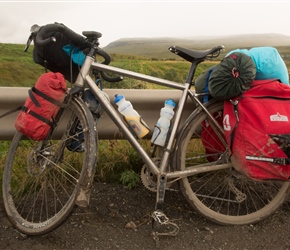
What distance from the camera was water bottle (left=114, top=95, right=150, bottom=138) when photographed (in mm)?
3045

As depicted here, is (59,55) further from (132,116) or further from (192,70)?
(192,70)

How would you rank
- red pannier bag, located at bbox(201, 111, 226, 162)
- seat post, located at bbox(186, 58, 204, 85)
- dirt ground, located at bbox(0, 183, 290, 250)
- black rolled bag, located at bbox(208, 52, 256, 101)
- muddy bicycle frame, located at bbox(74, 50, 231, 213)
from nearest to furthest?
dirt ground, located at bbox(0, 183, 290, 250) < black rolled bag, located at bbox(208, 52, 256, 101) < muddy bicycle frame, located at bbox(74, 50, 231, 213) < seat post, located at bbox(186, 58, 204, 85) < red pannier bag, located at bbox(201, 111, 226, 162)

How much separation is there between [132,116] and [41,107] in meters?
0.71

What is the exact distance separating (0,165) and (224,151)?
2.06 m

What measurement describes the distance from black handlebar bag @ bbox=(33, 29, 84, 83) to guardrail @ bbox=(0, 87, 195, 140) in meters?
0.29

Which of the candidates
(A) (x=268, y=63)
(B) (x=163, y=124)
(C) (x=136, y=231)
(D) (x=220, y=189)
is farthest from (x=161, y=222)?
(A) (x=268, y=63)

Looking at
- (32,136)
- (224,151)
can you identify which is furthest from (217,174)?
(32,136)

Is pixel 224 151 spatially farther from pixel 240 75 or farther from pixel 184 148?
pixel 240 75

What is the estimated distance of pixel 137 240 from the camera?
8.99 feet

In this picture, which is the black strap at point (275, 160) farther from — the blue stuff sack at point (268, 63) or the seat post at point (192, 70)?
the seat post at point (192, 70)

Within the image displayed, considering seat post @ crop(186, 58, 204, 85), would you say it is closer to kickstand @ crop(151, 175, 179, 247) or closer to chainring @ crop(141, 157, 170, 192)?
chainring @ crop(141, 157, 170, 192)

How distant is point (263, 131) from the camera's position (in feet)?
9.05

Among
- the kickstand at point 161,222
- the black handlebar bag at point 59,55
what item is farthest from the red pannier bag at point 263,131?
the black handlebar bag at point 59,55

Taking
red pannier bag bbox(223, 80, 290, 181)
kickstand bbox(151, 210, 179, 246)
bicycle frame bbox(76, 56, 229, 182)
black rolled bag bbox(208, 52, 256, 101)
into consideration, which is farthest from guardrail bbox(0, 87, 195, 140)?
kickstand bbox(151, 210, 179, 246)
